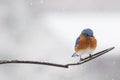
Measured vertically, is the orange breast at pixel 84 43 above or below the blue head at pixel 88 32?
below

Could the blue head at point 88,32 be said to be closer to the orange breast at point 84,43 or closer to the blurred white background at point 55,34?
the orange breast at point 84,43

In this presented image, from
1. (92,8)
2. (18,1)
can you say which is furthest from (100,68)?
(18,1)

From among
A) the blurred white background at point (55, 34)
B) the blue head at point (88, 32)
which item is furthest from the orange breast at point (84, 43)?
the blurred white background at point (55, 34)

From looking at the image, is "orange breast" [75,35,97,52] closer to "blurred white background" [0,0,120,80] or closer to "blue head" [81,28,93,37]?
"blue head" [81,28,93,37]

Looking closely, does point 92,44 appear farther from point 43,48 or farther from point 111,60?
point 43,48

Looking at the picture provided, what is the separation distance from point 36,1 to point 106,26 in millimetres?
1017

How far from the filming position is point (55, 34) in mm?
3270

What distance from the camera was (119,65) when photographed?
223cm

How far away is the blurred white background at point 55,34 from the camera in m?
2.24

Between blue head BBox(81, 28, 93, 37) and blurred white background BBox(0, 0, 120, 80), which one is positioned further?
blurred white background BBox(0, 0, 120, 80)

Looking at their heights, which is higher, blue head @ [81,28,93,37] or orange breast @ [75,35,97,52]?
blue head @ [81,28,93,37]

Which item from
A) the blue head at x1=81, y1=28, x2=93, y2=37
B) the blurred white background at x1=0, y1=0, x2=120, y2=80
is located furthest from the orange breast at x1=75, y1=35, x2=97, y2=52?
the blurred white background at x1=0, y1=0, x2=120, y2=80

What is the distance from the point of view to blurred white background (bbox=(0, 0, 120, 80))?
2.24 m

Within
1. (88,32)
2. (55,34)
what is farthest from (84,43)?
(55,34)
